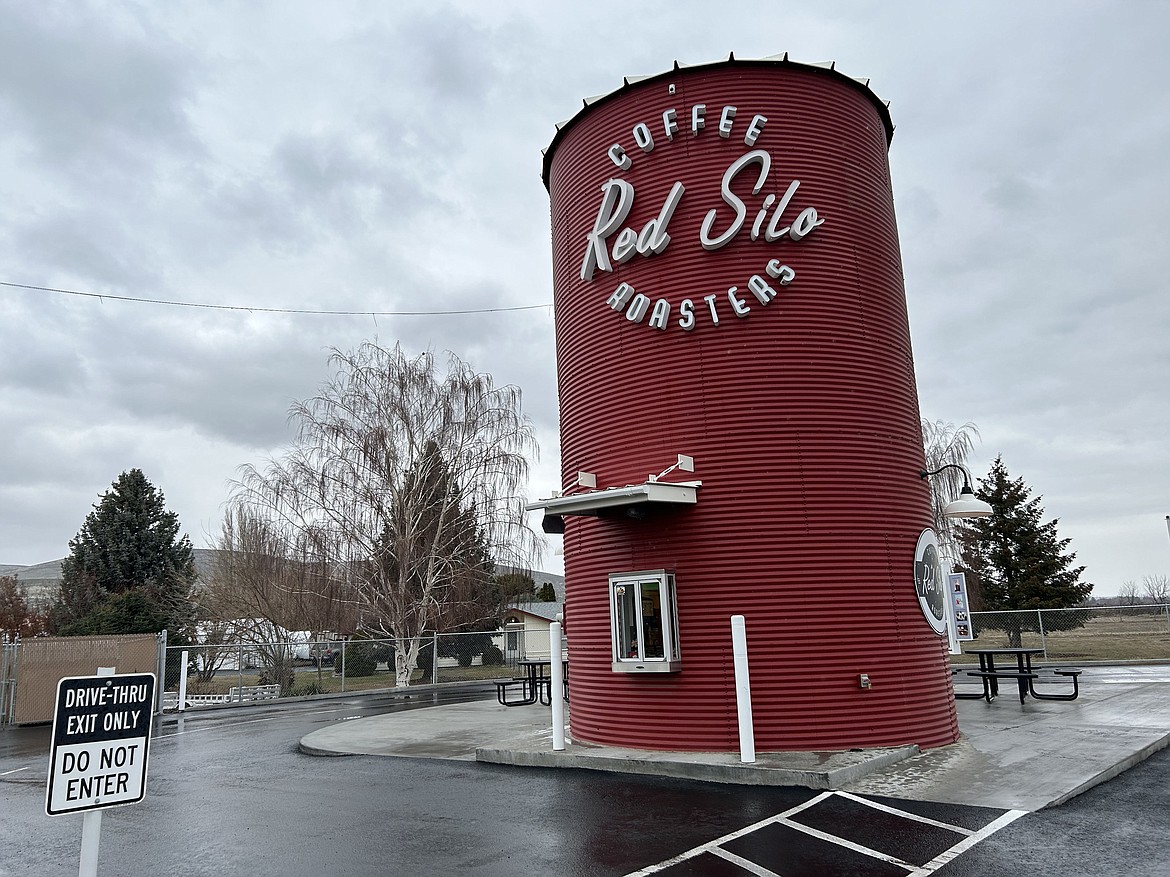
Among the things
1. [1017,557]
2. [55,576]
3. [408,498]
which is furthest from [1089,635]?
[55,576]

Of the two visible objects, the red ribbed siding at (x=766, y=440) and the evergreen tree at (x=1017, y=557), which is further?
the evergreen tree at (x=1017, y=557)

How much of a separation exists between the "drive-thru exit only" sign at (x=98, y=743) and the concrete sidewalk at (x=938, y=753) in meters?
6.63

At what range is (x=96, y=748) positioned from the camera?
14.4ft

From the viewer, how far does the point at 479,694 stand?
24266 millimetres

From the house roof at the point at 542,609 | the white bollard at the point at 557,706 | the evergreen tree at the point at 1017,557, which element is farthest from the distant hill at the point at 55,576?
the evergreen tree at the point at 1017,557

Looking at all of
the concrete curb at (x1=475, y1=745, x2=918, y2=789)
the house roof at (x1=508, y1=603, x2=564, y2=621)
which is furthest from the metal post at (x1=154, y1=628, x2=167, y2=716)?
the house roof at (x1=508, y1=603, x2=564, y2=621)

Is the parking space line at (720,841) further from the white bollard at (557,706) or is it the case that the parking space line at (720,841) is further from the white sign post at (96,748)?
the white bollard at (557,706)

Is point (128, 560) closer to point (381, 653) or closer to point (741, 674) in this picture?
point (381, 653)

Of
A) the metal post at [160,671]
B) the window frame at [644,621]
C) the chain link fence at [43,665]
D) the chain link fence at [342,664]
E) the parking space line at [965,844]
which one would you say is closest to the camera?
the parking space line at [965,844]

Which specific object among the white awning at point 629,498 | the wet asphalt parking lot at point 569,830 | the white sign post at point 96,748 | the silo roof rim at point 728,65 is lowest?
the wet asphalt parking lot at point 569,830

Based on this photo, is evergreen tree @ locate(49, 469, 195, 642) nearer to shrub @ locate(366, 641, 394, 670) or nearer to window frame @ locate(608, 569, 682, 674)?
shrub @ locate(366, 641, 394, 670)

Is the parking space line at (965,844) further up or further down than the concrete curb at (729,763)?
further down

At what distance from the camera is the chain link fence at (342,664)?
26.6 m

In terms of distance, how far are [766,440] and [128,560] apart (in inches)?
1428
